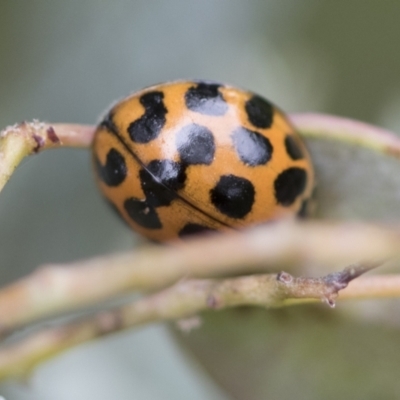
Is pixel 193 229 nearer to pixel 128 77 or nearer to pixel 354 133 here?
pixel 354 133

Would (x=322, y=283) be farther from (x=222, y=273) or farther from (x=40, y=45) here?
(x=40, y=45)

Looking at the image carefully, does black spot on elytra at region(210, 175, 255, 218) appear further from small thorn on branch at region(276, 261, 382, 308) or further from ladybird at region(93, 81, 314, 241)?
small thorn on branch at region(276, 261, 382, 308)

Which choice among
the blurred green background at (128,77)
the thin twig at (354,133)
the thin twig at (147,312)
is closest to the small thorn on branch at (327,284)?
the thin twig at (147,312)

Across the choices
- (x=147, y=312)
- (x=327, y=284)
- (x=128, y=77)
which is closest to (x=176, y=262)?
(x=147, y=312)

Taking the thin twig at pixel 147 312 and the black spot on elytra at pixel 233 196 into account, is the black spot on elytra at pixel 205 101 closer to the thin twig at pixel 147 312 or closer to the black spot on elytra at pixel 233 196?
the black spot on elytra at pixel 233 196

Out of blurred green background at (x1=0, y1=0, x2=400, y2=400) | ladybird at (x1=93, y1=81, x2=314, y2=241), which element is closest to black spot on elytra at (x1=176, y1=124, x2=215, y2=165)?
ladybird at (x1=93, y1=81, x2=314, y2=241)

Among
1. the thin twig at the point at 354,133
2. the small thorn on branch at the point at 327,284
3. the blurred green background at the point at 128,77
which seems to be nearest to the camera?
the small thorn on branch at the point at 327,284

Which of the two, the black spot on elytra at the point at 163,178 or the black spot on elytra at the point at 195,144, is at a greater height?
the black spot on elytra at the point at 195,144
